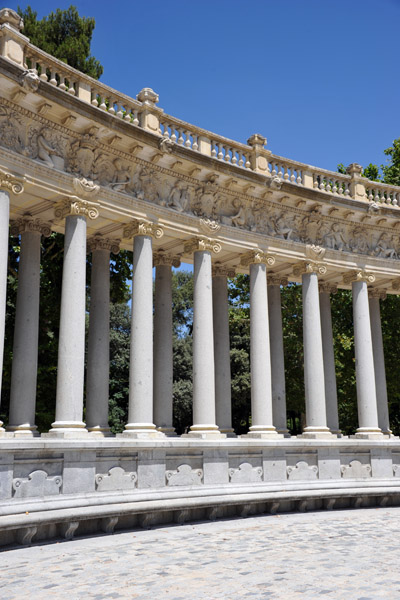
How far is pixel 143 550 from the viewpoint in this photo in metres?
25.3

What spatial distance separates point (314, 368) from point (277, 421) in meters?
6.70

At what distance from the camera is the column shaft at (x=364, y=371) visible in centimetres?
4600

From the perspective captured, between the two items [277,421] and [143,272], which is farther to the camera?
[277,421]

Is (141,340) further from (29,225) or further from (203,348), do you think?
(29,225)

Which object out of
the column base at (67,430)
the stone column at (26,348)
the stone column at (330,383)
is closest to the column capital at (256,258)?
the stone column at (330,383)

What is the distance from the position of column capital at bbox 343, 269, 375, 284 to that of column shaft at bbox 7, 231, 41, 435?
2572 cm

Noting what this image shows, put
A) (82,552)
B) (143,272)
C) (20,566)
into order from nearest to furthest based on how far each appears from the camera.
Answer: (20,566) → (82,552) → (143,272)

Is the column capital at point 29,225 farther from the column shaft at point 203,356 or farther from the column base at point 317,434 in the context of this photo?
the column base at point 317,434

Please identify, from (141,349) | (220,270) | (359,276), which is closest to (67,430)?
(141,349)

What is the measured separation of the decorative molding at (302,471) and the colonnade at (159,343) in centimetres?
231

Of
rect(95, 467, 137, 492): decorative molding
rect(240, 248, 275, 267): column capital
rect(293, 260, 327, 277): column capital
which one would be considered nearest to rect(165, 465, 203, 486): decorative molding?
rect(95, 467, 137, 492): decorative molding

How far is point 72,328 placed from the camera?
32.7 meters

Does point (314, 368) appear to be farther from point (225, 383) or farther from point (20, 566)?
point (20, 566)

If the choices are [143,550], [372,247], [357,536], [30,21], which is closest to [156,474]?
[143,550]
